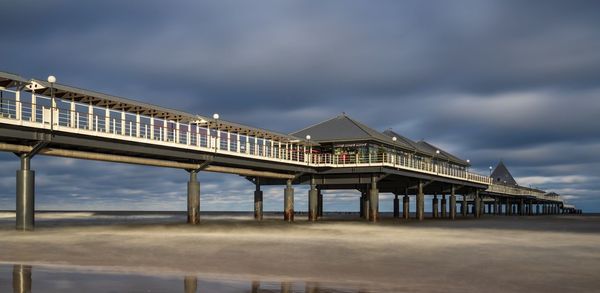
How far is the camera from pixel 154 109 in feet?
143

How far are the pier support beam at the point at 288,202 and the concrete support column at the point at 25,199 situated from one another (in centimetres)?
3057

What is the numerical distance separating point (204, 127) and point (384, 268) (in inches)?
1312

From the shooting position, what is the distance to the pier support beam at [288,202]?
6134cm

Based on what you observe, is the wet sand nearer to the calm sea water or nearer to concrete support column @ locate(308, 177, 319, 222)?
the calm sea water

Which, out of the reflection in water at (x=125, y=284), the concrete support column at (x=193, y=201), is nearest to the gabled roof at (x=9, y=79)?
the concrete support column at (x=193, y=201)

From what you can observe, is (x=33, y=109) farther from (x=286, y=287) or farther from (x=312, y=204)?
(x=312, y=204)

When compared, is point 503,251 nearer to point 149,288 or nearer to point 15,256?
point 149,288

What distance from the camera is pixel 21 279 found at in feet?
46.6

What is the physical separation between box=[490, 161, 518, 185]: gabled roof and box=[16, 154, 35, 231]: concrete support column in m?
143

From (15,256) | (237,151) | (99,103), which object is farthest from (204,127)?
(15,256)

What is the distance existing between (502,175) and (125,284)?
161m

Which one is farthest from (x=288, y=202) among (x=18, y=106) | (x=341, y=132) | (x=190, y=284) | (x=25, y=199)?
(x=190, y=284)

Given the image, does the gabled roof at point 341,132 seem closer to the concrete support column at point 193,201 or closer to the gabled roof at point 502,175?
the concrete support column at point 193,201

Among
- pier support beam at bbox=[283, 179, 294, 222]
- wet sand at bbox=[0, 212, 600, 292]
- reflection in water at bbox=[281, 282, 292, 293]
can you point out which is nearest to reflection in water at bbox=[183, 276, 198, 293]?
wet sand at bbox=[0, 212, 600, 292]
